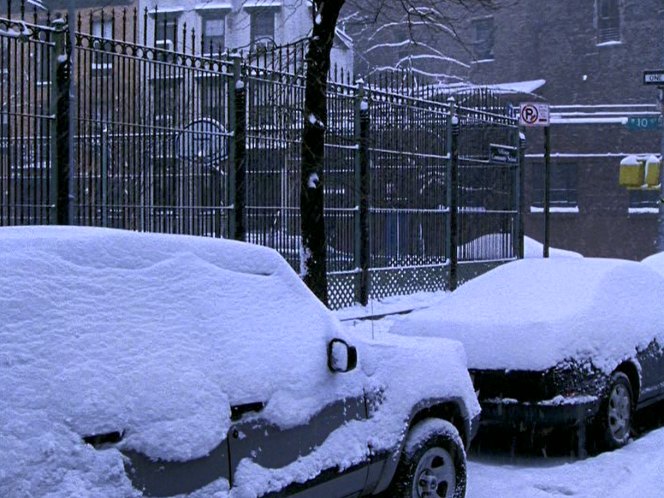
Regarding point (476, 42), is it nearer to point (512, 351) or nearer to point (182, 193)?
point (182, 193)

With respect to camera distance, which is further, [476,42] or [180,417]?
[476,42]

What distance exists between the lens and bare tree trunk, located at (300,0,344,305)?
10.1 meters

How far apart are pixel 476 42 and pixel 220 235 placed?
33.8 meters

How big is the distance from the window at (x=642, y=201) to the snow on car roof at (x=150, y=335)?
113 feet

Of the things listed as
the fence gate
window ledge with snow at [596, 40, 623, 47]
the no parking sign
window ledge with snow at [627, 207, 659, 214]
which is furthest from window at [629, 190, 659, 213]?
the fence gate

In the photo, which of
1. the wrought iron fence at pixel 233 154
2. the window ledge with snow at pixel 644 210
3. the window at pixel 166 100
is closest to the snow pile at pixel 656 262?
the wrought iron fence at pixel 233 154

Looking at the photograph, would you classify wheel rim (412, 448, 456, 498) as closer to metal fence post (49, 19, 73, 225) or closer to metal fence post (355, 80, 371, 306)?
metal fence post (49, 19, 73, 225)

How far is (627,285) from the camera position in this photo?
8.94 metres

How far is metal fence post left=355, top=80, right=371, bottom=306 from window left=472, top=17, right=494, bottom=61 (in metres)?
29.7

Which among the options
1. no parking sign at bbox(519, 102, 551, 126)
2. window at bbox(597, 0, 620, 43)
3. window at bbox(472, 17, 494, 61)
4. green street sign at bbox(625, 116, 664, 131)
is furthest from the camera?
window at bbox(472, 17, 494, 61)

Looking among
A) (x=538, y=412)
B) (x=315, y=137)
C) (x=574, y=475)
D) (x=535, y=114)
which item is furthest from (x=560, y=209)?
(x=574, y=475)

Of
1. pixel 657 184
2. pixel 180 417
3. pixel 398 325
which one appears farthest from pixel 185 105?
pixel 657 184

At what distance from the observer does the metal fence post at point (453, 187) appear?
17.4m

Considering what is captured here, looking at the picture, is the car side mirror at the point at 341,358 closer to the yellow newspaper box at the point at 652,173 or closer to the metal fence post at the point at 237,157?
the metal fence post at the point at 237,157
